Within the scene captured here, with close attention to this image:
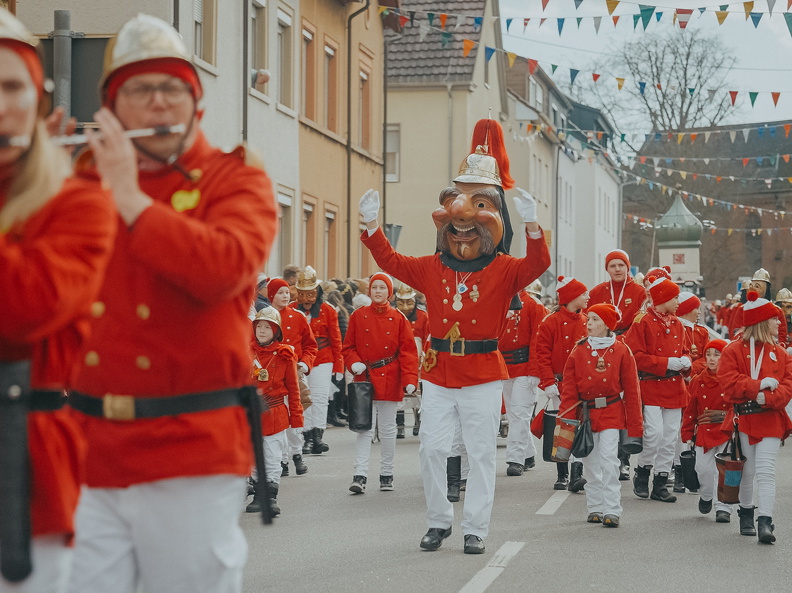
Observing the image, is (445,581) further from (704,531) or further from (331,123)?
(331,123)

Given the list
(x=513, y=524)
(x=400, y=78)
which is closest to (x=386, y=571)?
(x=513, y=524)

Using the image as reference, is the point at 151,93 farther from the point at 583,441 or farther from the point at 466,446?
the point at 583,441

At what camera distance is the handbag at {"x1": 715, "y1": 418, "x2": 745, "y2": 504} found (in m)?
10.3

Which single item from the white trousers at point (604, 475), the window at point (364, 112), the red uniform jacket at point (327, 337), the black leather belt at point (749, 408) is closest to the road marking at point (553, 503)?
the white trousers at point (604, 475)

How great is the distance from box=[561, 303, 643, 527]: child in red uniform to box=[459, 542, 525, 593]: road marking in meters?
1.37

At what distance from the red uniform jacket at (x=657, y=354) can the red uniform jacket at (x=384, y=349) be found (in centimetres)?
204

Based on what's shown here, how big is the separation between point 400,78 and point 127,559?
39310 millimetres

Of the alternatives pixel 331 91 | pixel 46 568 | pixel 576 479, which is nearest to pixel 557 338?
pixel 576 479

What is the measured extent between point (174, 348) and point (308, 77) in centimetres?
2586

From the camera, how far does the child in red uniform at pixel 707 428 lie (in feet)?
36.9

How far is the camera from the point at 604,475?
10867 millimetres

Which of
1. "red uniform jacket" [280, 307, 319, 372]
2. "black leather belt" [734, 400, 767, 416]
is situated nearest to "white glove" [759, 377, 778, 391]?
"black leather belt" [734, 400, 767, 416]

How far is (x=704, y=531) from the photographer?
1065 cm

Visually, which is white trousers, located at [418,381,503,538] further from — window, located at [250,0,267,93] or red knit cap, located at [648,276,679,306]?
window, located at [250,0,267,93]
